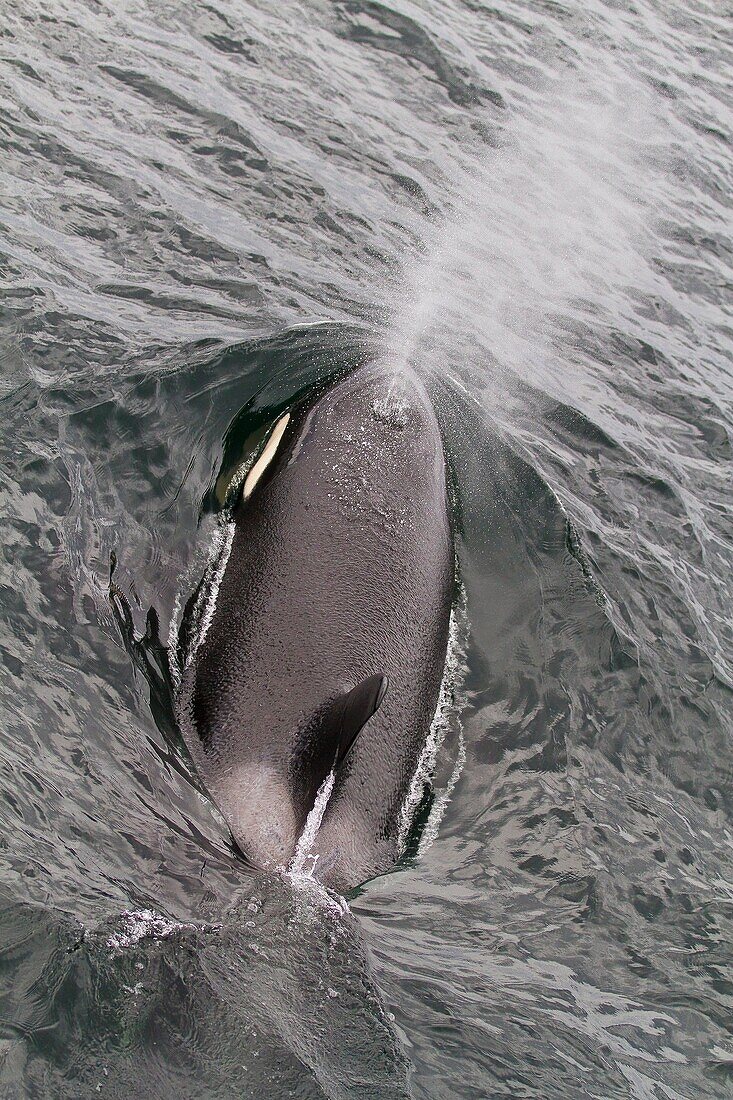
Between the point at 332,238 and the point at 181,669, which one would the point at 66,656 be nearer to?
the point at 181,669

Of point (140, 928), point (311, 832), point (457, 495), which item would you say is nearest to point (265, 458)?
point (457, 495)

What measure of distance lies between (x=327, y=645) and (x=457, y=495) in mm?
2825

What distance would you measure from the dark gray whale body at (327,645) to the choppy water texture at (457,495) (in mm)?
268

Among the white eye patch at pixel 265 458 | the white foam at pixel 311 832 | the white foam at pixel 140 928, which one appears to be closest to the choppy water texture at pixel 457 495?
the white foam at pixel 140 928

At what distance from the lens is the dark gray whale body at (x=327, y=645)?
17.2ft

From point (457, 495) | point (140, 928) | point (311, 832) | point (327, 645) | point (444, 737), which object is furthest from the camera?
point (457, 495)

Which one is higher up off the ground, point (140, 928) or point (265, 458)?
point (265, 458)

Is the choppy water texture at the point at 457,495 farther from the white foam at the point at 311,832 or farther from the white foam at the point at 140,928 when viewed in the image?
the white foam at the point at 311,832

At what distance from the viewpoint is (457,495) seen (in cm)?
832

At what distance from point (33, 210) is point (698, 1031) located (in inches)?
367

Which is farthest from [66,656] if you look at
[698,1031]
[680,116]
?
[680,116]

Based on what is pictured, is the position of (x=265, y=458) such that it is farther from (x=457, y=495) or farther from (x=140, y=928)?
(x=140, y=928)

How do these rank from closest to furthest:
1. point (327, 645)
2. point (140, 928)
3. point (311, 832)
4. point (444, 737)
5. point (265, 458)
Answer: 1. point (140, 928)
2. point (311, 832)
3. point (327, 645)
4. point (444, 737)
5. point (265, 458)

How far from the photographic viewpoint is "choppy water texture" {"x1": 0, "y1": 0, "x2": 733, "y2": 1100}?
4594mm
